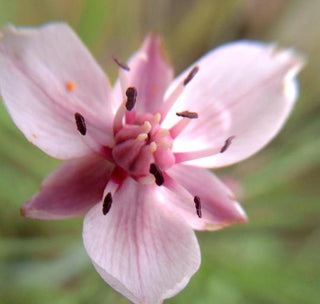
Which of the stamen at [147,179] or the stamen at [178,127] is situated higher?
the stamen at [178,127]

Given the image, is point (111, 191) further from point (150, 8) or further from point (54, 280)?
→ point (150, 8)

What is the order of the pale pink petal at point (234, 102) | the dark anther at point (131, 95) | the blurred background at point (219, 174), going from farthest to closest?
the blurred background at point (219, 174), the pale pink petal at point (234, 102), the dark anther at point (131, 95)

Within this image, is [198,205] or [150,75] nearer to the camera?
[198,205]

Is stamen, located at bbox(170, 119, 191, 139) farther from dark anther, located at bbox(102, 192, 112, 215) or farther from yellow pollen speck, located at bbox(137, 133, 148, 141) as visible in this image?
dark anther, located at bbox(102, 192, 112, 215)

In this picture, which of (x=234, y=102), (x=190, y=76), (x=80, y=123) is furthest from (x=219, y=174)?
(x=80, y=123)

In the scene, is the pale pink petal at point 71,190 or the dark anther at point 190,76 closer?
the pale pink petal at point 71,190

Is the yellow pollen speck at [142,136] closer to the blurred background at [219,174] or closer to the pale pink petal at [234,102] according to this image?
the pale pink petal at [234,102]

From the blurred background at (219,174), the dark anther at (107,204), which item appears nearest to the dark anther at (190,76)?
the dark anther at (107,204)

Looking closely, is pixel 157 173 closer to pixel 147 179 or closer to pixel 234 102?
pixel 147 179

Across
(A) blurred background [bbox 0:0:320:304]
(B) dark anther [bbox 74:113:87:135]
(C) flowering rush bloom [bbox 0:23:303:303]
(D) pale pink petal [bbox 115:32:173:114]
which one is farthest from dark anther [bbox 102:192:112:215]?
(A) blurred background [bbox 0:0:320:304]
